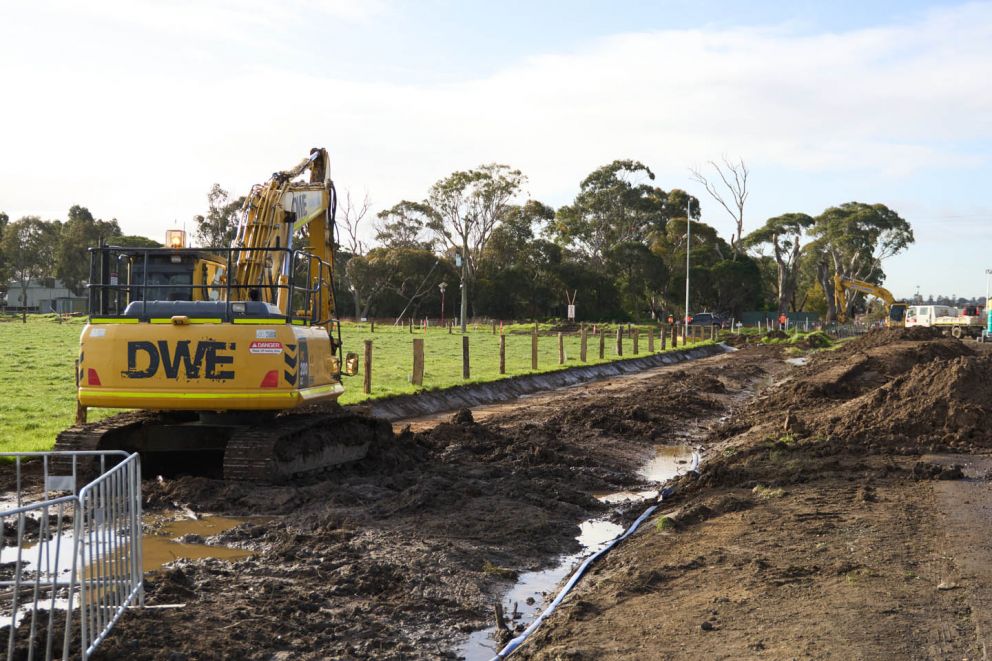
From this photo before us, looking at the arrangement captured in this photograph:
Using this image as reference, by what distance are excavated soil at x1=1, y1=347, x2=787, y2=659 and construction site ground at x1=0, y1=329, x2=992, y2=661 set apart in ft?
0.09

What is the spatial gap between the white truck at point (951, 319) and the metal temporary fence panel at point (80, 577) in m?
61.7

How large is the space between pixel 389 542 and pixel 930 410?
10320 millimetres

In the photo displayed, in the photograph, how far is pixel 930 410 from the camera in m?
16.2

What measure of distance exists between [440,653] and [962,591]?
339 centimetres

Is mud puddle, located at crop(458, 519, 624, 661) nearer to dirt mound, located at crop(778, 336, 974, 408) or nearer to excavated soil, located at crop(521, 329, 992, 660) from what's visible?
excavated soil, located at crop(521, 329, 992, 660)

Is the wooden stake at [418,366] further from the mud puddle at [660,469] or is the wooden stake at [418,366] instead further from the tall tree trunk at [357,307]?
the tall tree trunk at [357,307]

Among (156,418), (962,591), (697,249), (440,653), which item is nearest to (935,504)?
(962,591)

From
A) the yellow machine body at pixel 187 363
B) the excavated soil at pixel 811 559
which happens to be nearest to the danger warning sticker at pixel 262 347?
the yellow machine body at pixel 187 363

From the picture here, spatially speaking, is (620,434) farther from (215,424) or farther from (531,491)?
(215,424)

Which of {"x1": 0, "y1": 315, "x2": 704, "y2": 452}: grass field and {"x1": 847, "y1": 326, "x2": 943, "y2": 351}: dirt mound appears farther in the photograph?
{"x1": 847, "y1": 326, "x2": 943, "y2": 351}: dirt mound

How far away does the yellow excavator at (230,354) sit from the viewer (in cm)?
1165

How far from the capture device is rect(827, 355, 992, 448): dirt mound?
604 inches

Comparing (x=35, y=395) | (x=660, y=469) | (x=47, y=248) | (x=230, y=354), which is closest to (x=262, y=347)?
(x=230, y=354)

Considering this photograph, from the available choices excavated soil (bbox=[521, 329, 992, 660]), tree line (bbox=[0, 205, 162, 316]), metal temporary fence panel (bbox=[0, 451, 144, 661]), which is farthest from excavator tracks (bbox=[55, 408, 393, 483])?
tree line (bbox=[0, 205, 162, 316])
